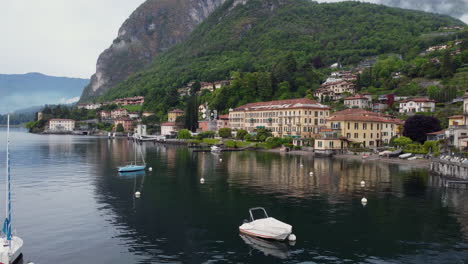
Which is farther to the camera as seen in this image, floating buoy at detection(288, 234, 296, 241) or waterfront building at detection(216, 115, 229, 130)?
waterfront building at detection(216, 115, 229, 130)

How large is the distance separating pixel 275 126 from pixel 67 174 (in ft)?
246

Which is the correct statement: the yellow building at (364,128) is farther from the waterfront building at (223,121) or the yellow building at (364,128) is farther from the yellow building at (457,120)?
the waterfront building at (223,121)

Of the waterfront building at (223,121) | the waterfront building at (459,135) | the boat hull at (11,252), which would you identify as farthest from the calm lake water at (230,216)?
the waterfront building at (223,121)

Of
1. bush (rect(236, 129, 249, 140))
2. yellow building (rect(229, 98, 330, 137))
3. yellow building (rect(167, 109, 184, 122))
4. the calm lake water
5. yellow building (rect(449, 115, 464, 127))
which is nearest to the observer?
the calm lake water

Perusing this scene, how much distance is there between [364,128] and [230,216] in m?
74.0

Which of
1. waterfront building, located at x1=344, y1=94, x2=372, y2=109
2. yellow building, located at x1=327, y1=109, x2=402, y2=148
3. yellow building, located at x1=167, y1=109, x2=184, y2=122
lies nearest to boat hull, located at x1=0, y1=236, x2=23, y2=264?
yellow building, located at x1=327, y1=109, x2=402, y2=148

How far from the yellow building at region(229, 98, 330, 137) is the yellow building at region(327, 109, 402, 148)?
1292cm

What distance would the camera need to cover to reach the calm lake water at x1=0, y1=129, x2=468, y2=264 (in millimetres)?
27969

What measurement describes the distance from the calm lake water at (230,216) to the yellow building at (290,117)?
167ft

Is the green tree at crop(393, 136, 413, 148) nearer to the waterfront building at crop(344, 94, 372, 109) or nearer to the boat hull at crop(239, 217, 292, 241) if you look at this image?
the waterfront building at crop(344, 94, 372, 109)

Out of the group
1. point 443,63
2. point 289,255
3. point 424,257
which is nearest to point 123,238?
point 289,255

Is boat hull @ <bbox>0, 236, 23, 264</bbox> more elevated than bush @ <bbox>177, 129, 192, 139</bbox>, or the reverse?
bush @ <bbox>177, 129, 192, 139</bbox>

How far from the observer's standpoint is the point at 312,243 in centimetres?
3003

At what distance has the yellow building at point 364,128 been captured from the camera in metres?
101
